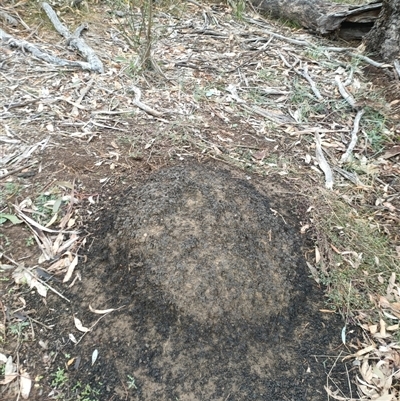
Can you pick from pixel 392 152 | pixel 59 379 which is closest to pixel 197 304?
pixel 59 379

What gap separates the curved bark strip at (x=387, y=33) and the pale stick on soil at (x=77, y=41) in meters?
2.22

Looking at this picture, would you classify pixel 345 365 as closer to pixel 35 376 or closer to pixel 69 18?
pixel 35 376

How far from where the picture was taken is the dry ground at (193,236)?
1510 mm

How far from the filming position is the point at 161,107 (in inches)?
108

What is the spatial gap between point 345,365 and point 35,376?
1.15 metres

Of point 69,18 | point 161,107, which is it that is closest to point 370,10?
point 161,107

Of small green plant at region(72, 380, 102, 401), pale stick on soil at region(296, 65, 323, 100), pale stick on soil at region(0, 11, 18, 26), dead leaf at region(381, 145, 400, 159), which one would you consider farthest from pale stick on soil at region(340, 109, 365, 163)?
pale stick on soil at region(0, 11, 18, 26)

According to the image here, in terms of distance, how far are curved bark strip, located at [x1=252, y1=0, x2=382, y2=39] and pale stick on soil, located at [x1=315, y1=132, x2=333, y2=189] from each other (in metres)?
1.63

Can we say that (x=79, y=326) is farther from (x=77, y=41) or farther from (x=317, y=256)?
→ (x=77, y=41)

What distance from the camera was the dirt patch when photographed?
4.84 feet

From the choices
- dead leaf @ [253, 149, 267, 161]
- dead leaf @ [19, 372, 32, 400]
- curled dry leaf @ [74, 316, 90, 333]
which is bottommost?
dead leaf @ [19, 372, 32, 400]

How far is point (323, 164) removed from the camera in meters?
2.43

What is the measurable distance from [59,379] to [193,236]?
2.42 feet

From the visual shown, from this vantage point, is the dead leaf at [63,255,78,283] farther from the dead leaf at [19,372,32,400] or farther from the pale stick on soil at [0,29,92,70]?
the pale stick on soil at [0,29,92,70]
